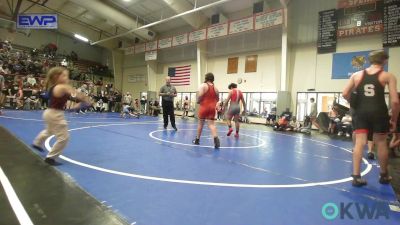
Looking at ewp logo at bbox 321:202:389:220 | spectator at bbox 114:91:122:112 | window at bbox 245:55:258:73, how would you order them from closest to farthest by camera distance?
ewp logo at bbox 321:202:389:220, window at bbox 245:55:258:73, spectator at bbox 114:91:122:112

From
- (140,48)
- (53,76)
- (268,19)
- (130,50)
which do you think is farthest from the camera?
(130,50)

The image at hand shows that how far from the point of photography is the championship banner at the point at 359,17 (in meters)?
12.5

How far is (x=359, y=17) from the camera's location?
42.9 feet

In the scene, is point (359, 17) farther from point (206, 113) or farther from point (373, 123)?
point (373, 123)

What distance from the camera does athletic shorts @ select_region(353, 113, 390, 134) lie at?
3271 millimetres

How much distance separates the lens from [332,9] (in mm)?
14039

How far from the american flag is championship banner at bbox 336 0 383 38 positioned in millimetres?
11438

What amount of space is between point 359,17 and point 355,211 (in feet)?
44.4

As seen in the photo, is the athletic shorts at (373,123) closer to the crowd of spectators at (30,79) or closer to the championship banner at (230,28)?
the championship banner at (230,28)

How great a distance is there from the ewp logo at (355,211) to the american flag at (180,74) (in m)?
19.6

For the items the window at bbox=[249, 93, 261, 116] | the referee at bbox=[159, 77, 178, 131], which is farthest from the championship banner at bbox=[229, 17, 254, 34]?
the referee at bbox=[159, 77, 178, 131]

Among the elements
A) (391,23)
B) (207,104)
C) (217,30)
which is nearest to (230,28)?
(217,30)

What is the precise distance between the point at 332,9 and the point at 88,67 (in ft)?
76.3

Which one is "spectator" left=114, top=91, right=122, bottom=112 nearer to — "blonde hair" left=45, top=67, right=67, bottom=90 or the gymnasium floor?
the gymnasium floor
